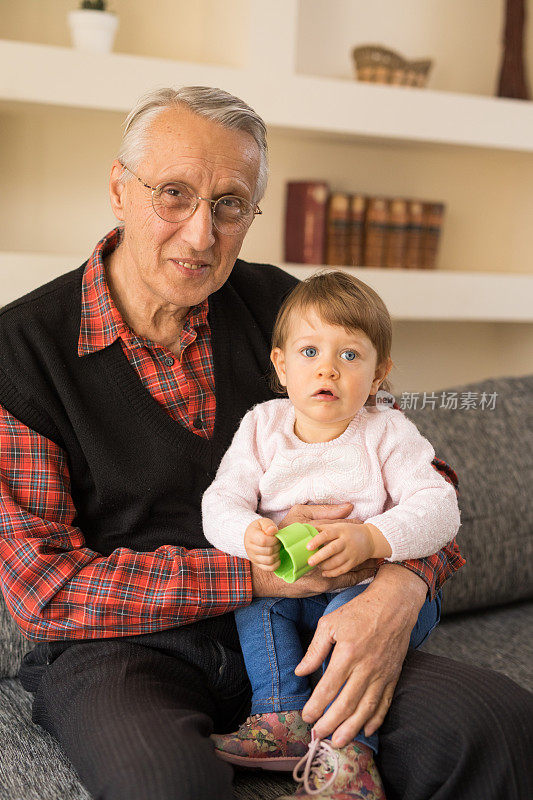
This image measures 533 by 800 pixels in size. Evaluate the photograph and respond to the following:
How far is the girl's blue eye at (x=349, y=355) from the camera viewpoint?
149cm

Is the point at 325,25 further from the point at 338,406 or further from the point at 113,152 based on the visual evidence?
the point at 338,406

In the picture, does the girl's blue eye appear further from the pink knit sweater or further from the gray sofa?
the gray sofa

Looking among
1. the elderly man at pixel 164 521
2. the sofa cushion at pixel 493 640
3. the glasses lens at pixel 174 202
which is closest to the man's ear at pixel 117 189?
the elderly man at pixel 164 521

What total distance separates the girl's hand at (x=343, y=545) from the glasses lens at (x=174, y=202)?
1.96 feet

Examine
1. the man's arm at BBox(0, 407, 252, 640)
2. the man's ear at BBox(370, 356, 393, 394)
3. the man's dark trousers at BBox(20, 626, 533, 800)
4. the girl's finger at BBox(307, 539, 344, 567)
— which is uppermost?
the man's ear at BBox(370, 356, 393, 394)

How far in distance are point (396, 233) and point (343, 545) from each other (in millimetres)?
2103

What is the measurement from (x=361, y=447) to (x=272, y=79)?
1688 mm

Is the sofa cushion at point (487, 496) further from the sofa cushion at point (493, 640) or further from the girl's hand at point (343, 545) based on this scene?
the girl's hand at point (343, 545)

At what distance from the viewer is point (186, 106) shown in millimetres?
1515

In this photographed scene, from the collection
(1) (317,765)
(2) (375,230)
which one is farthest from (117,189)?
(2) (375,230)

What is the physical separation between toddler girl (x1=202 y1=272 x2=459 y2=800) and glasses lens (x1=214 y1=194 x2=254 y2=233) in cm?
17

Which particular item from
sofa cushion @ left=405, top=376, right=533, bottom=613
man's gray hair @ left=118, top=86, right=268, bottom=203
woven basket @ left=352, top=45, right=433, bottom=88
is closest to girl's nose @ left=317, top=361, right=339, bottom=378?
man's gray hair @ left=118, top=86, right=268, bottom=203

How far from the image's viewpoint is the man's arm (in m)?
1.42

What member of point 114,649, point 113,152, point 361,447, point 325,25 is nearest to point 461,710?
point 361,447
